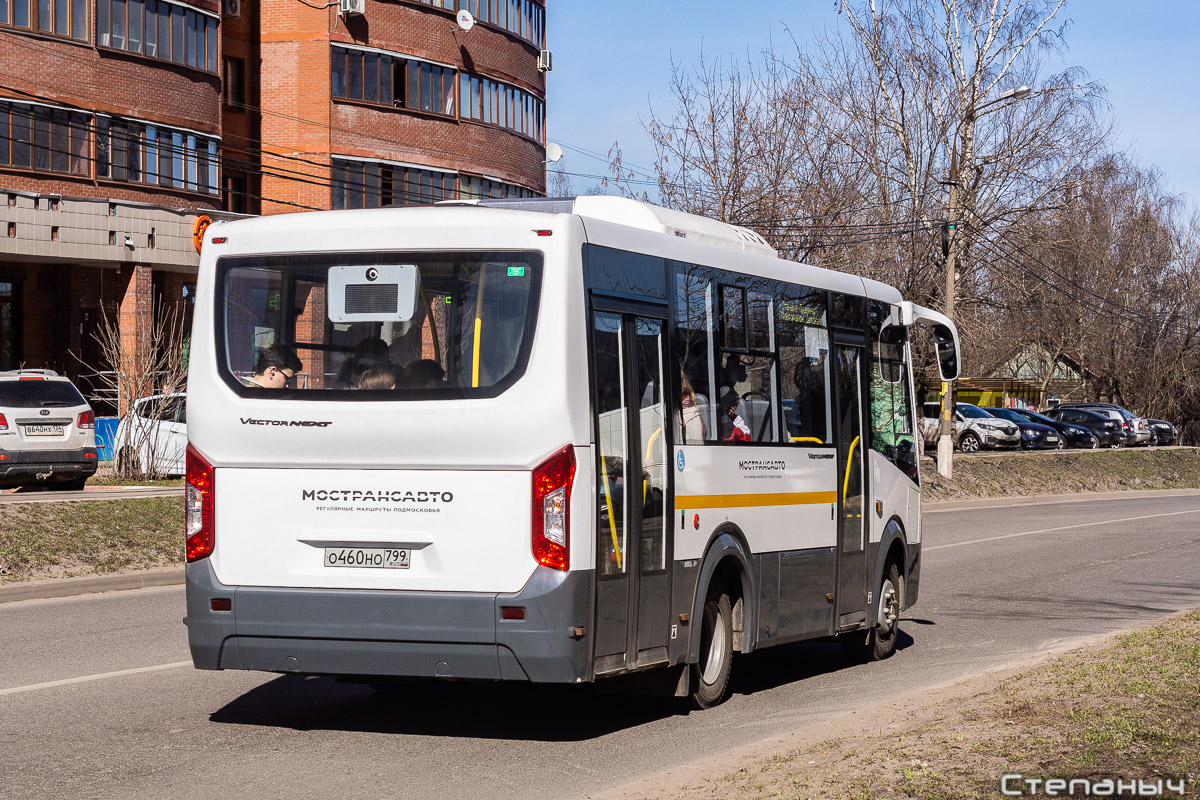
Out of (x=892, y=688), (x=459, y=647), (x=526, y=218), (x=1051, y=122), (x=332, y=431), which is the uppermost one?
(x=1051, y=122)

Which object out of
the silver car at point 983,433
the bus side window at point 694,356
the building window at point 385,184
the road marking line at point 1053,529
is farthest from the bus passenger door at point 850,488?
the silver car at point 983,433

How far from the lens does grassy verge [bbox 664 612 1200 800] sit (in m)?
6.25

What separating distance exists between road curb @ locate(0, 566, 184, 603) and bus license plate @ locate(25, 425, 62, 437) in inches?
228

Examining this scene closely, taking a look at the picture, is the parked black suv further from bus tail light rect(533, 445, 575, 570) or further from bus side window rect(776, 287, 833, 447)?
Result: bus tail light rect(533, 445, 575, 570)

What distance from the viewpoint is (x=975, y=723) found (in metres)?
7.65

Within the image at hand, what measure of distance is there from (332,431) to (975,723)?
11.9 ft

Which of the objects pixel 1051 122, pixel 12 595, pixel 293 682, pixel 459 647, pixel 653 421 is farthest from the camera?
pixel 1051 122

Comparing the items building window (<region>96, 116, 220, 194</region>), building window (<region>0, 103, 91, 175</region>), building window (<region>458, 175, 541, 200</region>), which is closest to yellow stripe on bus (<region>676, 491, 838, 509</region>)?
building window (<region>0, 103, 91, 175</region>)

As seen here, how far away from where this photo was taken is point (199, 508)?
8.02 metres

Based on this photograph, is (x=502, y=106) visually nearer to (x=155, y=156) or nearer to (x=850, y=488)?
(x=155, y=156)

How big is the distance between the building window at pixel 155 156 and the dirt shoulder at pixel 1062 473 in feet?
68.2

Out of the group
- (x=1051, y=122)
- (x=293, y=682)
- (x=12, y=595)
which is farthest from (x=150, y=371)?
(x=1051, y=122)

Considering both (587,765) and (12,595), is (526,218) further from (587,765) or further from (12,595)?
(12,595)

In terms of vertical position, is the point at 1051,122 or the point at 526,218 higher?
the point at 1051,122
